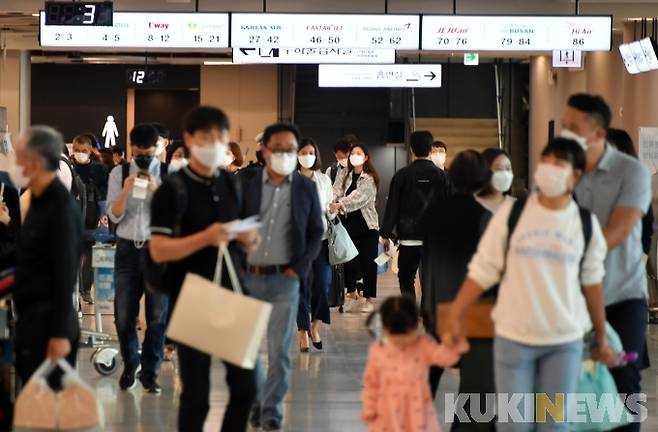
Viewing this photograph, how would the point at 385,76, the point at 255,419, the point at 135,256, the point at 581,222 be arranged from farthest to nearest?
the point at 385,76 < the point at 135,256 < the point at 255,419 < the point at 581,222

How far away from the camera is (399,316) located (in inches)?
196

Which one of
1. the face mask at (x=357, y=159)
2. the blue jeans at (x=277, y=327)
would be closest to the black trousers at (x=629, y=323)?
the blue jeans at (x=277, y=327)

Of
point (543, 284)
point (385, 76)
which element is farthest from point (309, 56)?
point (543, 284)

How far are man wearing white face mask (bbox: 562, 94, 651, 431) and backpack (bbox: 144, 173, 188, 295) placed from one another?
5.49ft

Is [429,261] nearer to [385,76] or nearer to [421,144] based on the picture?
[421,144]

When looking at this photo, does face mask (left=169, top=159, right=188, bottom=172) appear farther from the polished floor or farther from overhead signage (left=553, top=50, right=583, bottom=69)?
overhead signage (left=553, top=50, right=583, bottom=69)

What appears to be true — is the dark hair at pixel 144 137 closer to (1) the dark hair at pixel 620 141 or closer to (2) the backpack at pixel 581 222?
(1) the dark hair at pixel 620 141

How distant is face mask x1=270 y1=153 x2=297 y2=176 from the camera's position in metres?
6.40

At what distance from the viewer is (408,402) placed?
500 centimetres

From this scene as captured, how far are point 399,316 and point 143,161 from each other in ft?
11.0

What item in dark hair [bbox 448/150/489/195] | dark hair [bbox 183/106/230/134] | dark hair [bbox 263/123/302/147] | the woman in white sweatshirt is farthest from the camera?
dark hair [bbox 263/123/302/147]

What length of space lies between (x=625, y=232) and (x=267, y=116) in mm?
20180

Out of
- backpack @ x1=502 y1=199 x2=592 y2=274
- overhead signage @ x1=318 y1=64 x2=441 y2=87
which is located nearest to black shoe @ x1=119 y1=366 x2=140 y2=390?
backpack @ x1=502 y1=199 x2=592 y2=274

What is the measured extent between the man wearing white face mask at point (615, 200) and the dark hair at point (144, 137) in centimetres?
328
